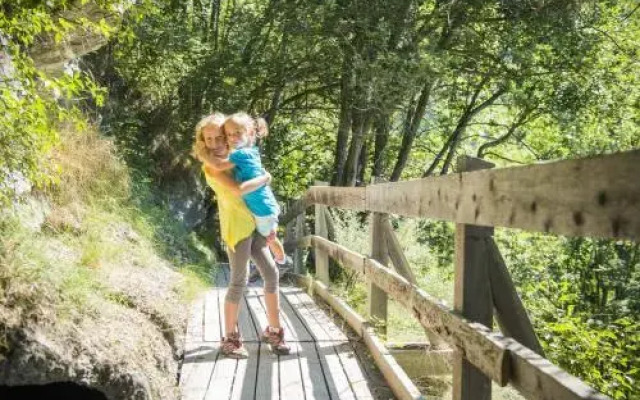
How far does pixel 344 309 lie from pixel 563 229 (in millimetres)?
4106

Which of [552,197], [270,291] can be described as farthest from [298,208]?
[552,197]

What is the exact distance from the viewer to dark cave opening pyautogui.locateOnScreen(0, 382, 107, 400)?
12.9 ft

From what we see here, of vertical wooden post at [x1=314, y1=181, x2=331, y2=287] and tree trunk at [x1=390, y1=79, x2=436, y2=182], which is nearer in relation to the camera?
vertical wooden post at [x1=314, y1=181, x2=331, y2=287]

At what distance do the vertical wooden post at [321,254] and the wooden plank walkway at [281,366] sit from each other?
1302 mm

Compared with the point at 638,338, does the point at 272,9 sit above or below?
above

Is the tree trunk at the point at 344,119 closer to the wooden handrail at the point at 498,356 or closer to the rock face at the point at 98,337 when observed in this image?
the rock face at the point at 98,337

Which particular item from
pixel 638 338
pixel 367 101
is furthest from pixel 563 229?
pixel 367 101

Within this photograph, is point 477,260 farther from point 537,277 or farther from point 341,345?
point 537,277

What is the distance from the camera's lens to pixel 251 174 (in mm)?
4551

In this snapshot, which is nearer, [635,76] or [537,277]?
[537,277]

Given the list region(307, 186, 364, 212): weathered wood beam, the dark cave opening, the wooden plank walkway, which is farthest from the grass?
region(307, 186, 364, 212): weathered wood beam

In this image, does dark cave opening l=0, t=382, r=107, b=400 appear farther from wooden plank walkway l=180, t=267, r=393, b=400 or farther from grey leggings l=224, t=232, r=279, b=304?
grey leggings l=224, t=232, r=279, b=304

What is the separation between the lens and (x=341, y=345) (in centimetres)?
493

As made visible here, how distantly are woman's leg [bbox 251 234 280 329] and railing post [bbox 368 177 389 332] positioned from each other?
758 mm
